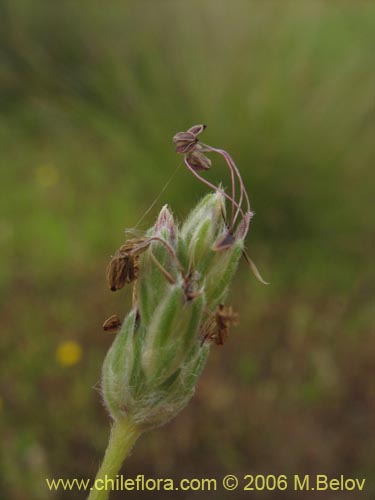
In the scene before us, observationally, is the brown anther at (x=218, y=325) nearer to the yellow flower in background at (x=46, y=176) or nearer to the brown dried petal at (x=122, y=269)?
the brown dried petal at (x=122, y=269)

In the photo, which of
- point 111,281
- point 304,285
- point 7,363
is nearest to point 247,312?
point 304,285

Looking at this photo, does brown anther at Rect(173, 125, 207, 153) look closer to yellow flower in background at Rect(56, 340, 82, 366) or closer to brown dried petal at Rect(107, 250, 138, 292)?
brown dried petal at Rect(107, 250, 138, 292)

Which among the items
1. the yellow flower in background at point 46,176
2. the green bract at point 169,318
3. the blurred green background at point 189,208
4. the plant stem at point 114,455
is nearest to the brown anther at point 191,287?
the green bract at point 169,318

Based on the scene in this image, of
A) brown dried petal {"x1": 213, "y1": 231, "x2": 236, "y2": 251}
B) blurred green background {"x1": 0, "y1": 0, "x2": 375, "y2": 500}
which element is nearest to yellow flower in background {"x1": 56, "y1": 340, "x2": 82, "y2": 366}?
blurred green background {"x1": 0, "y1": 0, "x2": 375, "y2": 500}

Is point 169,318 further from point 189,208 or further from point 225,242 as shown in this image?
point 189,208

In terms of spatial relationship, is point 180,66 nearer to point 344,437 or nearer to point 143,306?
point 344,437

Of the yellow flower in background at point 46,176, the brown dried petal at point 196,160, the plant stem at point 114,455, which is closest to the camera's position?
the plant stem at point 114,455

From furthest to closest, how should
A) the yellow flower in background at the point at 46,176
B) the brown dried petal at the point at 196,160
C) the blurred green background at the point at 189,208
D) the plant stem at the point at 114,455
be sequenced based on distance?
the yellow flower in background at the point at 46,176 → the blurred green background at the point at 189,208 → the brown dried petal at the point at 196,160 → the plant stem at the point at 114,455

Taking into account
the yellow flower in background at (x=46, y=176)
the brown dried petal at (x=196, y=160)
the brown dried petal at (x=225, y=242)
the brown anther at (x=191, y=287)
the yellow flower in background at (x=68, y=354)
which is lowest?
the yellow flower in background at (x=68, y=354)
